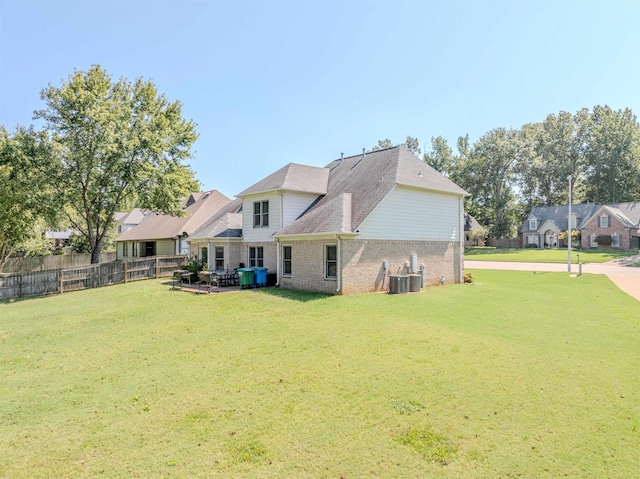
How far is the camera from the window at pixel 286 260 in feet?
58.9

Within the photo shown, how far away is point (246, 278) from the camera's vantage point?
17906mm

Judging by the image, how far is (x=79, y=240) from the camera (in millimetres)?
38688

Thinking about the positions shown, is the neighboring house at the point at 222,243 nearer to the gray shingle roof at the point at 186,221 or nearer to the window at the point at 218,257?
the window at the point at 218,257

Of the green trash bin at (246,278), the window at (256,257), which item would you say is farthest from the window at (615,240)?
the green trash bin at (246,278)

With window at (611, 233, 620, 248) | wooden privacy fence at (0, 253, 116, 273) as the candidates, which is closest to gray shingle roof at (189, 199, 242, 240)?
wooden privacy fence at (0, 253, 116, 273)

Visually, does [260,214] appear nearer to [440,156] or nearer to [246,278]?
[246,278]

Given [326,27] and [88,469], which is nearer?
[88,469]

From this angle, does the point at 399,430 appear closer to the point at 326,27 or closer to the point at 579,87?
the point at 326,27

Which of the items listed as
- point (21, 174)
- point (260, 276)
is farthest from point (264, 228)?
point (21, 174)

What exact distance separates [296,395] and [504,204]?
190ft

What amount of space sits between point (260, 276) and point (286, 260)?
5.02ft

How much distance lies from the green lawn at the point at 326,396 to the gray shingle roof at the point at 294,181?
9131mm

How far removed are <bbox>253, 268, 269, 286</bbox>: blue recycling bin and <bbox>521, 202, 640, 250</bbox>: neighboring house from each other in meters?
48.9

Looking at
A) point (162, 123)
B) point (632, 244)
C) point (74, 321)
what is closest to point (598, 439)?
point (74, 321)
